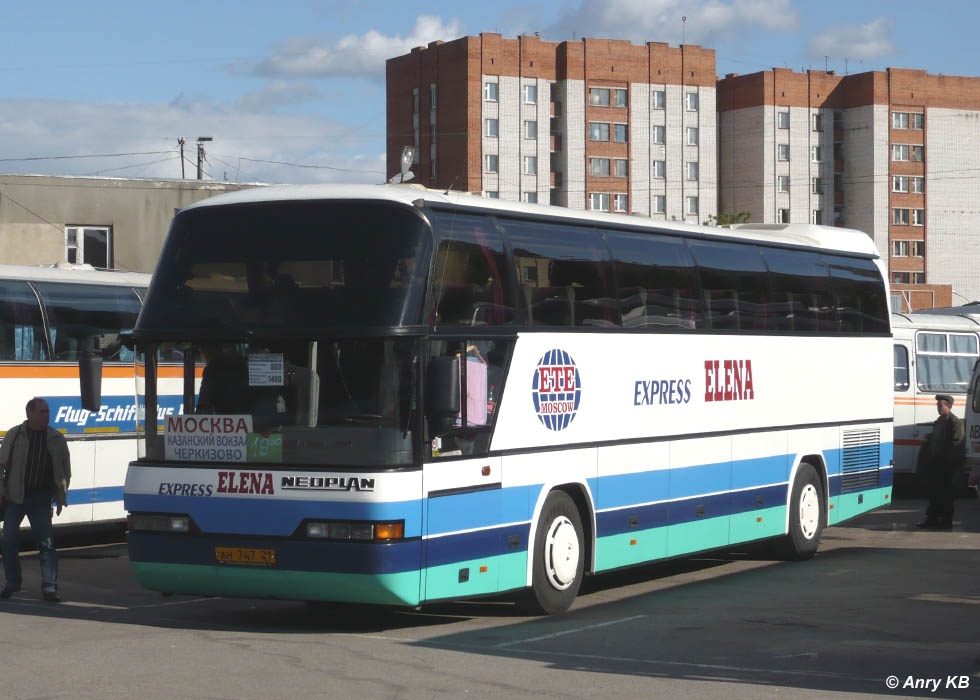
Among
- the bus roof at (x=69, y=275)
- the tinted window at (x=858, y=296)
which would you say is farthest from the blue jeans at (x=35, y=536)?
the tinted window at (x=858, y=296)

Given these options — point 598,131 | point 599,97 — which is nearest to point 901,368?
point 598,131

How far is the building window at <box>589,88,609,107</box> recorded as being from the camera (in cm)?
10125

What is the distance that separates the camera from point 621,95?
102188 mm

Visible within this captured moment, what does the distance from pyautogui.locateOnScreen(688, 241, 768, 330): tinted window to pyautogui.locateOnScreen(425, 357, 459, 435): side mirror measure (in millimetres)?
5059

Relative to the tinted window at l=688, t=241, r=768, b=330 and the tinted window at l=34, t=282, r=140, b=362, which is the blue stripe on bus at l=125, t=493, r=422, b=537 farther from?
the tinted window at l=34, t=282, r=140, b=362

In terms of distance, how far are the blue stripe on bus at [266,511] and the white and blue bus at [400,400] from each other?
2 centimetres

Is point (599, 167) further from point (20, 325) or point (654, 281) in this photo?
point (654, 281)

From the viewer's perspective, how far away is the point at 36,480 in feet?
44.7

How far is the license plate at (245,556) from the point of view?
37.0 ft

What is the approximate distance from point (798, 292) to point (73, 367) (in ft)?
28.5

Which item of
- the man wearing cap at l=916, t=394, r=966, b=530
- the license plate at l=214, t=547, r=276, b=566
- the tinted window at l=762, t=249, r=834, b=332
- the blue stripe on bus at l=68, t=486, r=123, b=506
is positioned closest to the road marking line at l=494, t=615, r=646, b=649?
the license plate at l=214, t=547, r=276, b=566

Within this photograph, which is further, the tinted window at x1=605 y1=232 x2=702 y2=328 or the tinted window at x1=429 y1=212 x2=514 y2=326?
the tinted window at x1=605 y1=232 x2=702 y2=328

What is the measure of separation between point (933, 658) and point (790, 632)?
151cm

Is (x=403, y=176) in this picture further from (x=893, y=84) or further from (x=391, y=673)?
(x=893, y=84)
